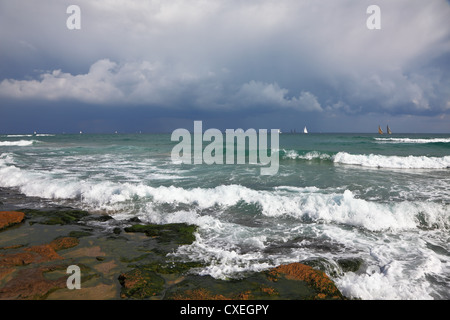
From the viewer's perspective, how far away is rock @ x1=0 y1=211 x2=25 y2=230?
7338 mm

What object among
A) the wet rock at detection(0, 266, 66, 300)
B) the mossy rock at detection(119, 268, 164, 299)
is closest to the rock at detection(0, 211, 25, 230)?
the wet rock at detection(0, 266, 66, 300)

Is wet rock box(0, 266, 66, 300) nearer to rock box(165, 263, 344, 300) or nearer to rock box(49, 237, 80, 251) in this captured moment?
rock box(49, 237, 80, 251)

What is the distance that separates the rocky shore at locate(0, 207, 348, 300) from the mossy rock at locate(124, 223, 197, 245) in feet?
0.09

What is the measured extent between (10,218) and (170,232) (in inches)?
212

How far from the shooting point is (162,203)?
10.4 meters

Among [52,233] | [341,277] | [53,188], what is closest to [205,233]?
[341,277]

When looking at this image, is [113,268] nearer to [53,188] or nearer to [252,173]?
[53,188]

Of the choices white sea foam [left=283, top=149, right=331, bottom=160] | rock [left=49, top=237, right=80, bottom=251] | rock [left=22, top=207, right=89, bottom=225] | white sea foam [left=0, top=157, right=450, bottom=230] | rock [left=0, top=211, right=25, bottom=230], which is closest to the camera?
rock [left=49, top=237, right=80, bottom=251]

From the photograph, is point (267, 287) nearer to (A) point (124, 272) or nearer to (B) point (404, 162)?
(A) point (124, 272)

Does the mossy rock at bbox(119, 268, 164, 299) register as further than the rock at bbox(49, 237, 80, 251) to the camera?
No

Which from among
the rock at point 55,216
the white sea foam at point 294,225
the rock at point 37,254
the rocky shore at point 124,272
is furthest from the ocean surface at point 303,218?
the rock at point 37,254

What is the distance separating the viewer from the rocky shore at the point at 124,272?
13.6ft

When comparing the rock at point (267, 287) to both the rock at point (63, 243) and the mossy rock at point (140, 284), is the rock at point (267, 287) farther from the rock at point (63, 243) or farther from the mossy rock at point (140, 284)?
the rock at point (63, 243)

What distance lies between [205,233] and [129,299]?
3.32m
